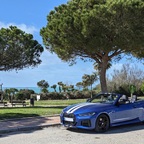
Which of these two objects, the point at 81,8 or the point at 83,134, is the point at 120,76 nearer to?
the point at 81,8

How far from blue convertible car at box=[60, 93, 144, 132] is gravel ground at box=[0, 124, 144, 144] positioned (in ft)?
0.90

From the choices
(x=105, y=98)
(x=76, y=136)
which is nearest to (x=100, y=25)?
(x=105, y=98)

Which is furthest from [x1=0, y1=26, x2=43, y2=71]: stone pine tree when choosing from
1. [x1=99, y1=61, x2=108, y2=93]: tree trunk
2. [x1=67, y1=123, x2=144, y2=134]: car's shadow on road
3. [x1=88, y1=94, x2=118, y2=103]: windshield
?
[x1=67, y1=123, x2=144, y2=134]: car's shadow on road

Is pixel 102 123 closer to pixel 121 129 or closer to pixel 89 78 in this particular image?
pixel 121 129

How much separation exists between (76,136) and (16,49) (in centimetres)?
1738

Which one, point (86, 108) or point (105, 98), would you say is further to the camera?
point (105, 98)

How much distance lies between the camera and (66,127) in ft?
34.8

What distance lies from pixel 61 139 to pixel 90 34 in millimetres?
11550

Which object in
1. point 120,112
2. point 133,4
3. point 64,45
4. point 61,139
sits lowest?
point 61,139

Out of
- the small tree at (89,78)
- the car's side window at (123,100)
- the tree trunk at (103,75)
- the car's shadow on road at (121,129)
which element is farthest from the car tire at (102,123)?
the small tree at (89,78)

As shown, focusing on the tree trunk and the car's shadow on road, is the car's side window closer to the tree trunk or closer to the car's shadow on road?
the car's shadow on road

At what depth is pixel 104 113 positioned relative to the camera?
9.80 meters

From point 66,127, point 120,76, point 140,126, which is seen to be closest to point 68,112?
point 66,127

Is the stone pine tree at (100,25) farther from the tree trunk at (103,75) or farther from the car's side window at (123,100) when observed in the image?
the car's side window at (123,100)
